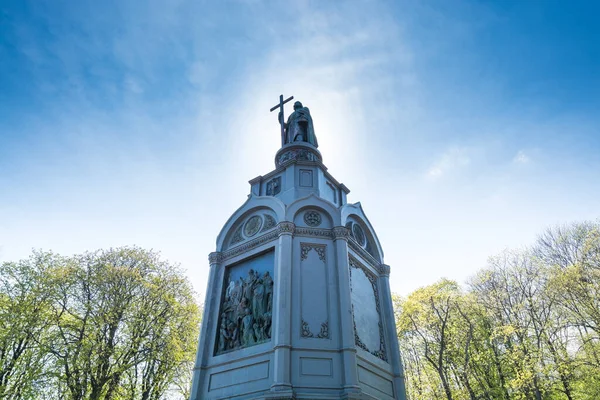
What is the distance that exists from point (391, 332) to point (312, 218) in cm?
466

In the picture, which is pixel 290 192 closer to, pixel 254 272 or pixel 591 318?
pixel 254 272

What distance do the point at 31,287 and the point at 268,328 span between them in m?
16.4

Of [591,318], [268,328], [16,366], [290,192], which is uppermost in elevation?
[290,192]

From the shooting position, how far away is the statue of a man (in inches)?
613

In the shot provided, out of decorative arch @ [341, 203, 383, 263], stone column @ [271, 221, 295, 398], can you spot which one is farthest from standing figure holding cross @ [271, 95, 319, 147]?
stone column @ [271, 221, 295, 398]

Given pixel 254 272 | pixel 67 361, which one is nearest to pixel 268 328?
pixel 254 272

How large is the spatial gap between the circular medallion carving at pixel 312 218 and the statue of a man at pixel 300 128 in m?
4.54

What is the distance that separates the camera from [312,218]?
39.1 feet

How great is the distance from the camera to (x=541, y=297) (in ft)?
66.1

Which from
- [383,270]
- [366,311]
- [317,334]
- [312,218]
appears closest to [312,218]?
[312,218]

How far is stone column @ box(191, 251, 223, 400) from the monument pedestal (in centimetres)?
3

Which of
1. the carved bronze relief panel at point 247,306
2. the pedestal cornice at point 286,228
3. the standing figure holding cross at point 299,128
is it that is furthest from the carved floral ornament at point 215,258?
the standing figure holding cross at point 299,128

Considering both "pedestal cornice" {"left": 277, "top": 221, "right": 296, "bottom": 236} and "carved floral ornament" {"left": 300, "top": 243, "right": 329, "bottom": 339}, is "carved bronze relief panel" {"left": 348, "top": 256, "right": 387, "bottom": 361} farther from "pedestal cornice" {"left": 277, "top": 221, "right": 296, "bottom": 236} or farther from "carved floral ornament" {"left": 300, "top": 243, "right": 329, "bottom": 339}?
"pedestal cornice" {"left": 277, "top": 221, "right": 296, "bottom": 236}

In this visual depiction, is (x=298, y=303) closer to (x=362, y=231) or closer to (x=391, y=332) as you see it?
(x=391, y=332)
